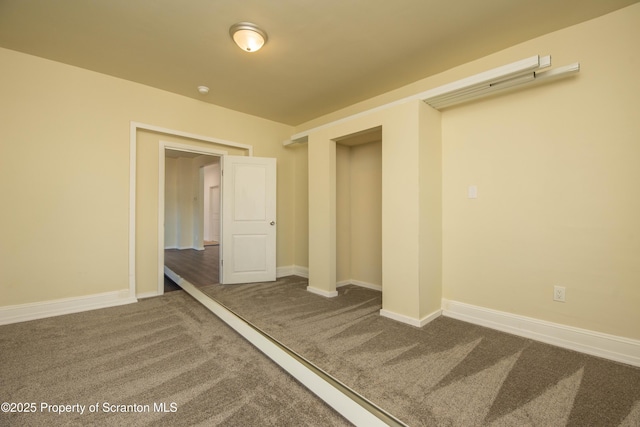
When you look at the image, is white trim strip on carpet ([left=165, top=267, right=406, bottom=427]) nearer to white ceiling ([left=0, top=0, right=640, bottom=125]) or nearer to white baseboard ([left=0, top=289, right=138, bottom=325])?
white baseboard ([left=0, top=289, right=138, bottom=325])

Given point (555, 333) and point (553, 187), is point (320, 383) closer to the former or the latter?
point (555, 333)

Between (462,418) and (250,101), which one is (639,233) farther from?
(250,101)

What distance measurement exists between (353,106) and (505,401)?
11.3ft

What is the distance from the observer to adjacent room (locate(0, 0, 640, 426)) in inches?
64.1

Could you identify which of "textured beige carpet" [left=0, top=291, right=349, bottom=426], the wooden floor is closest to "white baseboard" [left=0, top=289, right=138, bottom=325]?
"textured beige carpet" [left=0, top=291, right=349, bottom=426]

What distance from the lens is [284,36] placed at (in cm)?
234

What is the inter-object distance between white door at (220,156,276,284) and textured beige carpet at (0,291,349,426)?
1392 mm

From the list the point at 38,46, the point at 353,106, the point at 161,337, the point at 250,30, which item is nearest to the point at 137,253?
the point at 161,337

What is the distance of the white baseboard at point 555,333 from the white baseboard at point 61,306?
11.9ft

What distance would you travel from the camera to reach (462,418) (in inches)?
54.2

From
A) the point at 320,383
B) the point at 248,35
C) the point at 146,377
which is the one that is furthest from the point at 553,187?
the point at 146,377

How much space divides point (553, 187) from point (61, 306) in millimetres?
4756

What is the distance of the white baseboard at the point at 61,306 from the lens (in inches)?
100

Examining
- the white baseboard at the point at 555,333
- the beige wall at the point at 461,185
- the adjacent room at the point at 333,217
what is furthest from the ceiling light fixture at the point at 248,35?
the white baseboard at the point at 555,333
